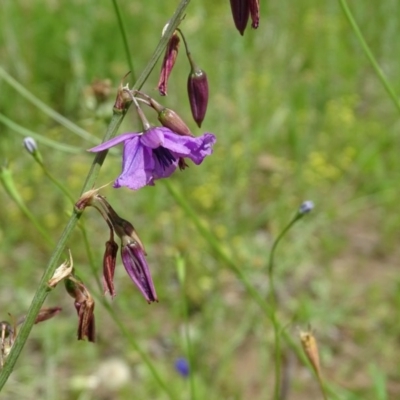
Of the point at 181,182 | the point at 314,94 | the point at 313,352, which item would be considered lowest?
the point at 313,352

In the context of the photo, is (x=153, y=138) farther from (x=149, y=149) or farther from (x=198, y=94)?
(x=198, y=94)

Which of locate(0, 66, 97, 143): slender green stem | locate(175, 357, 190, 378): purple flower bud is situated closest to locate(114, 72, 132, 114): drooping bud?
locate(0, 66, 97, 143): slender green stem

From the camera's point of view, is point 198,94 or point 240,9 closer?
point 240,9

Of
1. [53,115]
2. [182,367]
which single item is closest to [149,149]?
[53,115]

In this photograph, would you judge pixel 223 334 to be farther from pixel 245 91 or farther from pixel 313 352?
pixel 245 91

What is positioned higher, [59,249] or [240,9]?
[240,9]

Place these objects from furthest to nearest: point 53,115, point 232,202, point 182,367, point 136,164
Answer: point 232,202
point 182,367
point 53,115
point 136,164

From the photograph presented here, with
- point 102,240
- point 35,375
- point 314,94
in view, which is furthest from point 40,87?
point 35,375
